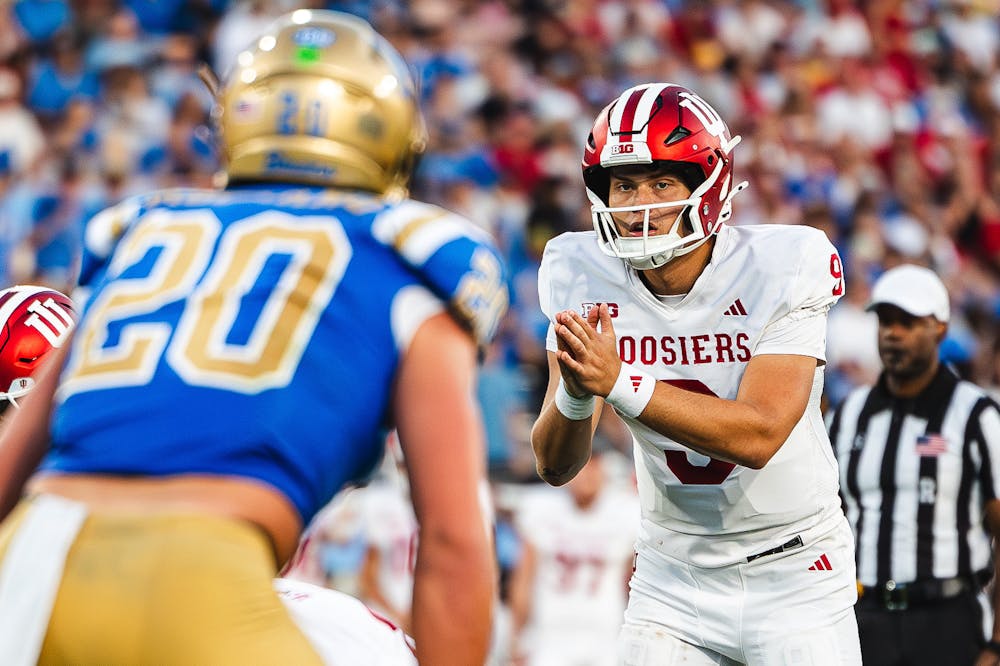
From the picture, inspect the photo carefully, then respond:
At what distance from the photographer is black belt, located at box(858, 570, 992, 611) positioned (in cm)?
551

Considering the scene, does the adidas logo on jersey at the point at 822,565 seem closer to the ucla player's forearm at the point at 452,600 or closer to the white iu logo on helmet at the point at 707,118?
the white iu logo on helmet at the point at 707,118

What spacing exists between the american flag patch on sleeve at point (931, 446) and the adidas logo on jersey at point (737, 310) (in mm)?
2004

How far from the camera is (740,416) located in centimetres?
352

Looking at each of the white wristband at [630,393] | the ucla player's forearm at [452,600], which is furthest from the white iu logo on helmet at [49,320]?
the ucla player's forearm at [452,600]

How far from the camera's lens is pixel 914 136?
45.4ft

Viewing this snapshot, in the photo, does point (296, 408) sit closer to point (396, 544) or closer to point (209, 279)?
Result: point (209, 279)

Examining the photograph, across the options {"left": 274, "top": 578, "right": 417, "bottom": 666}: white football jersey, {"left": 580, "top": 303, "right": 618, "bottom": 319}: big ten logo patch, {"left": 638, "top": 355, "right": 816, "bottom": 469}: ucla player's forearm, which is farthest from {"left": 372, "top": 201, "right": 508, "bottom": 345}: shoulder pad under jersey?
{"left": 580, "top": 303, "right": 618, "bottom": 319}: big ten logo patch

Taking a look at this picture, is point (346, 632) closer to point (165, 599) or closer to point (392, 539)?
point (165, 599)

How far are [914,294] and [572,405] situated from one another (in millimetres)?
2446

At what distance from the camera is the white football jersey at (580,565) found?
788 cm

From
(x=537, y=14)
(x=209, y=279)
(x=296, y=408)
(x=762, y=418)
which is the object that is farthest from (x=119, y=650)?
(x=537, y=14)

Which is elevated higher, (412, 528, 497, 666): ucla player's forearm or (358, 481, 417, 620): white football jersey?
(358, 481, 417, 620): white football jersey

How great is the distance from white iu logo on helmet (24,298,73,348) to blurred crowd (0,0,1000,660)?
178 inches

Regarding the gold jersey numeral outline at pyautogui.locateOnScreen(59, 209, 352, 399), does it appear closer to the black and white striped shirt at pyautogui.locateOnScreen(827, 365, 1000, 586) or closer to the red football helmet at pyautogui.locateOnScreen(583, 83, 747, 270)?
the red football helmet at pyautogui.locateOnScreen(583, 83, 747, 270)
